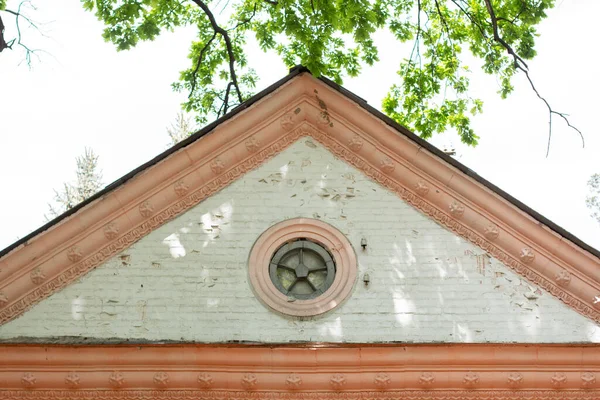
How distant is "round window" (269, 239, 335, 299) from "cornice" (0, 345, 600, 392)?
33.4 inches

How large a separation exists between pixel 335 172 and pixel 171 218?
2096mm

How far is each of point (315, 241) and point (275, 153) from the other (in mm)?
1299

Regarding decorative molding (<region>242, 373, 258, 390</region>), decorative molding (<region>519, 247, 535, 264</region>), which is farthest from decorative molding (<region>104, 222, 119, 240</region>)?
decorative molding (<region>519, 247, 535, 264</region>)

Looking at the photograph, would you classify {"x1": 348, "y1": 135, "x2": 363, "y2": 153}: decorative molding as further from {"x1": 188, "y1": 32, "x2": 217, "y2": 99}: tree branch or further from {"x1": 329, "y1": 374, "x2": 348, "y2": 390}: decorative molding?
{"x1": 188, "y1": 32, "x2": 217, "y2": 99}: tree branch

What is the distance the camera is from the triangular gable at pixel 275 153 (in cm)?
998

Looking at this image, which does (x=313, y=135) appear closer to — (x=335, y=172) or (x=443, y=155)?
(x=335, y=172)

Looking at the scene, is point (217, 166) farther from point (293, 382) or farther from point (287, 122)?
point (293, 382)

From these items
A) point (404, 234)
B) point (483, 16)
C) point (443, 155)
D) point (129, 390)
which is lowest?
point (129, 390)

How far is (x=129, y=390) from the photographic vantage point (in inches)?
371

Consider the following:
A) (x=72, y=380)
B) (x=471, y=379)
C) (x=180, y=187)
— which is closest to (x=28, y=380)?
(x=72, y=380)

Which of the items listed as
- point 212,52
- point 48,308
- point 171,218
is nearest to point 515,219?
point 171,218

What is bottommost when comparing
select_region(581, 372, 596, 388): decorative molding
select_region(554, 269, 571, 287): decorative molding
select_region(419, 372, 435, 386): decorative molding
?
select_region(581, 372, 596, 388): decorative molding

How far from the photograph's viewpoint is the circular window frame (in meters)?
9.88

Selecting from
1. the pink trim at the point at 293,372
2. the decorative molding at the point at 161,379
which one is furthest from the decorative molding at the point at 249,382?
the decorative molding at the point at 161,379
